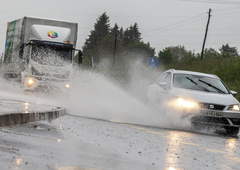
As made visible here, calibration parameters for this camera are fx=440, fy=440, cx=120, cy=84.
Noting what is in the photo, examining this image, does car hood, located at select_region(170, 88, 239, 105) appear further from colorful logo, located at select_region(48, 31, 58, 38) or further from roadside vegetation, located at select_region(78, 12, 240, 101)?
roadside vegetation, located at select_region(78, 12, 240, 101)

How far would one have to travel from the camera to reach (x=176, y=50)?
15288cm

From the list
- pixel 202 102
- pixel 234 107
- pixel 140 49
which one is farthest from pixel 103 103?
pixel 140 49

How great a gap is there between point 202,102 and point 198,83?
4.90ft

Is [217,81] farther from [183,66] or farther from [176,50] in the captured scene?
[176,50]

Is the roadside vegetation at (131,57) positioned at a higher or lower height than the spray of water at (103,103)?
higher

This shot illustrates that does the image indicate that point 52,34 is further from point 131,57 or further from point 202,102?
point 131,57

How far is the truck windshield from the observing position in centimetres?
1728

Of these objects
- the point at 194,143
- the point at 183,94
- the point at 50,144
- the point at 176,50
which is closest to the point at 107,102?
the point at 183,94

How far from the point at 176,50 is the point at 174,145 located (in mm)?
147105

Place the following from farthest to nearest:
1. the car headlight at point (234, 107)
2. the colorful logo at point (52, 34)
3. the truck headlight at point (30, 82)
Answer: the colorful logo at point (52, 34) < the truck headlight at point (30, 82) < the car headlight at point (234, 107)

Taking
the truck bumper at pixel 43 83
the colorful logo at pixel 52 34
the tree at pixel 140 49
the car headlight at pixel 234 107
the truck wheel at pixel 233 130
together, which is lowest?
the truck wheel at pixel 233 130

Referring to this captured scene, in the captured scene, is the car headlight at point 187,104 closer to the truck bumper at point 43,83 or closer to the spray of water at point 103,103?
the spray of water at point 103,103

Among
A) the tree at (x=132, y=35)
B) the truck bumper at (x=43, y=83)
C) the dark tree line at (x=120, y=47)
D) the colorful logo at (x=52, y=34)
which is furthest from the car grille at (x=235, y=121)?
the tree at (x=132, y=35)

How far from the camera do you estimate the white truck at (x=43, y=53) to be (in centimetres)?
1717
